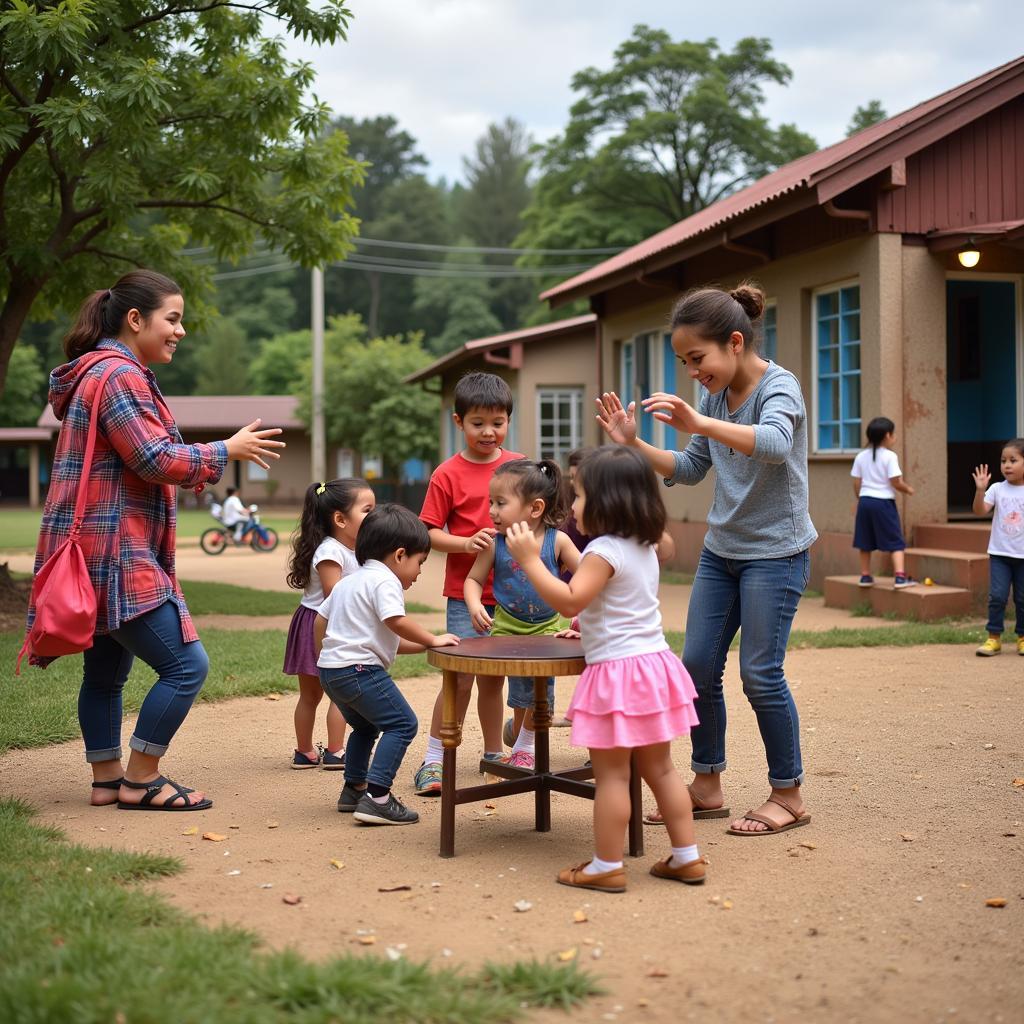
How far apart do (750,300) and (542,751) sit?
189 cm

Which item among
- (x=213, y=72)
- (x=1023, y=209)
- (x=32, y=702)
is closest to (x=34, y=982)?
(x=32, y=702)

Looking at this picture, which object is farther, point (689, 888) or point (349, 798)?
point (349, 798)

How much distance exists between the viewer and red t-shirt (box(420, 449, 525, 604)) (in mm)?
5191

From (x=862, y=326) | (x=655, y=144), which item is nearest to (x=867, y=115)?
(x=655, y=144)

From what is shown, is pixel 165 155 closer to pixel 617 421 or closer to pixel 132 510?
pixel 132 510

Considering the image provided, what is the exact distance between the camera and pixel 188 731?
648 centimetres

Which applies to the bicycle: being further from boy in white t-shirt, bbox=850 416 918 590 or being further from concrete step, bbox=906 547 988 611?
concrete step, bbox=906 547 988 611

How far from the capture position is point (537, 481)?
15.2 feet

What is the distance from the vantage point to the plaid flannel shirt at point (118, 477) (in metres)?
4.55

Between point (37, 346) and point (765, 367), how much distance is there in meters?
66.8

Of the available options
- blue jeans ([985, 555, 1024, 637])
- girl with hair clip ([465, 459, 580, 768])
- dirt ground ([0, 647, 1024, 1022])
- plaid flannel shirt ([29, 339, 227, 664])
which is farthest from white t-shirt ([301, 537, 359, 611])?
blue jeans ([985, 555, 1024, 637])

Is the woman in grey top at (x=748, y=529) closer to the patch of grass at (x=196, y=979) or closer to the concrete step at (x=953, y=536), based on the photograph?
the patch of grass at (x=196, y=979)

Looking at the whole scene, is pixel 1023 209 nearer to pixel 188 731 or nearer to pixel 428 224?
pixel 188 731

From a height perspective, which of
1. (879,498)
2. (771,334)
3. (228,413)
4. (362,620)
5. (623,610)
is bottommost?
(362,620)
